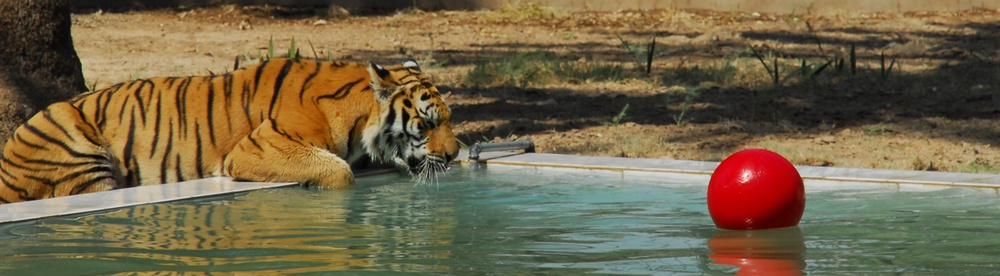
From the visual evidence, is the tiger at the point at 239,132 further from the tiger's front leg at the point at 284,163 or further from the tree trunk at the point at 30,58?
the tree trunk at the point at 30,58

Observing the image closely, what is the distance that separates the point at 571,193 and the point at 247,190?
1.43 metres

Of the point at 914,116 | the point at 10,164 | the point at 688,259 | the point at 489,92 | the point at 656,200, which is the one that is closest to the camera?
the point at 688,259

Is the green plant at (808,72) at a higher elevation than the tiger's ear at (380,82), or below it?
below

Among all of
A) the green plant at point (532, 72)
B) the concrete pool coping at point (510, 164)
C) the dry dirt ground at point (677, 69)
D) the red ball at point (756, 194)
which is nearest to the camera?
the red ball at point (756, 194)

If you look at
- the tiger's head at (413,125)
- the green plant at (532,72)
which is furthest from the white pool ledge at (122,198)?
the green plant at (532,72)

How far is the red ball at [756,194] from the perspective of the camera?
181 inches

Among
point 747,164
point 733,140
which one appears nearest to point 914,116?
point 733,140

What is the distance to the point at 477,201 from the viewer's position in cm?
559

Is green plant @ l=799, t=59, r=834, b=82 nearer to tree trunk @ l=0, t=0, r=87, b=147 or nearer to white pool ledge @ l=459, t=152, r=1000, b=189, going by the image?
white pool ledge @ l=459, t=152, r=1000, b=189

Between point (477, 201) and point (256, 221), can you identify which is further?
point (477, 201)

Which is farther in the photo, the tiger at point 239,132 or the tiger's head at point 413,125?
the tiger's head at point 413,125

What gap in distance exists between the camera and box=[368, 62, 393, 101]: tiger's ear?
6309 millimetres

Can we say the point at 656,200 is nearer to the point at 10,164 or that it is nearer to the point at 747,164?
the point at 747,164

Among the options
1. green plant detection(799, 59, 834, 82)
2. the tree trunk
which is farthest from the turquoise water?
green plant detection(799, 59, 834, 82)
